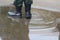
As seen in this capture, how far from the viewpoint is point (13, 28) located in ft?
7.90

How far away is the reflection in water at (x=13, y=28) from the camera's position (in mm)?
2172

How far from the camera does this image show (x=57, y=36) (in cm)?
216

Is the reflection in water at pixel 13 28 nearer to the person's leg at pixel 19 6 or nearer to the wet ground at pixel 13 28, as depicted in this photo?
the wet ground at pixel 13 28

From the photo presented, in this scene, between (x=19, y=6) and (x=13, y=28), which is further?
(x=19, y=6)

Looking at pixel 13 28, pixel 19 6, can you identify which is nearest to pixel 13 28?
pixel 13 28

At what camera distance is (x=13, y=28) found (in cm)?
241

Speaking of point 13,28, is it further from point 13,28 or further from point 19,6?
point 19,6

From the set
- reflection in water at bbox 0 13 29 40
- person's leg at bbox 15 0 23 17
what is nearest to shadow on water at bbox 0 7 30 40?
reflection in water at bbox 0 13 29 40

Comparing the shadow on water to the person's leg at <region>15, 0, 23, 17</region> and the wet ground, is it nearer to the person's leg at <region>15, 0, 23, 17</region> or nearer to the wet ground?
the wet ground

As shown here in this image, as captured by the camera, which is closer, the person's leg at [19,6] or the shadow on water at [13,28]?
the shadow on water at [13,28]

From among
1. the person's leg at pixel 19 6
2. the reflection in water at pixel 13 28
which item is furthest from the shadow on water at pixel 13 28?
the person's leg at pixel 19 6

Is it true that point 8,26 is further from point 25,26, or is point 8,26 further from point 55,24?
point 55,24

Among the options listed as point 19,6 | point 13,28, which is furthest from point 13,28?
point 19,6

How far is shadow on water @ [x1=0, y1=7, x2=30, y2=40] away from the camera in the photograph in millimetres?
2172
